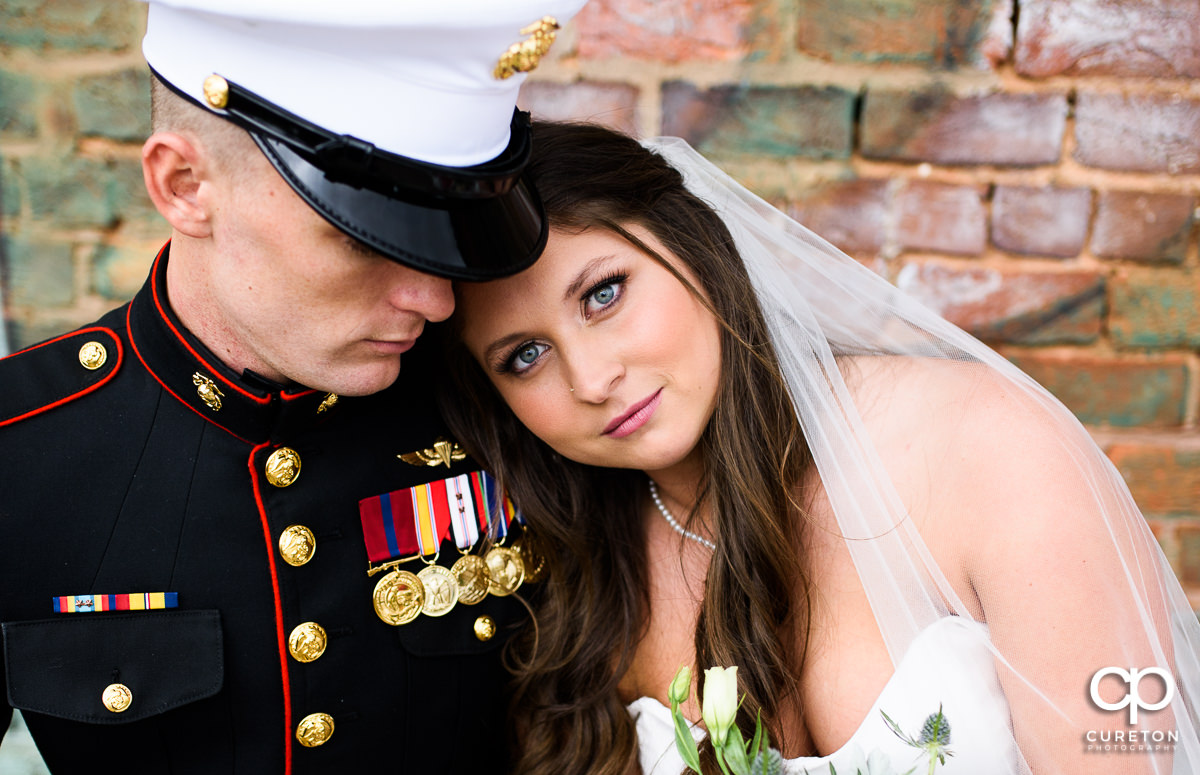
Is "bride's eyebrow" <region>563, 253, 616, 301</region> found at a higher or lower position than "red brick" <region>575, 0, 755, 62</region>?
lower

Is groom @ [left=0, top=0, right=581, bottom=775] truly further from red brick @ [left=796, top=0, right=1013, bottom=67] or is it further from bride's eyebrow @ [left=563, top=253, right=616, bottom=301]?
red brick @ [left=796, top=0, right=1013, bottom=67]

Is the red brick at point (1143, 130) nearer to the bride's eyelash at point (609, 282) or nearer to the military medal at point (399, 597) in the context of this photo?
the bride's eyelash at point (609, 282)

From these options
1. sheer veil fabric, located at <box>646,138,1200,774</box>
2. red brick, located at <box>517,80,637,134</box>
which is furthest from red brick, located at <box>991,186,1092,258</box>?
red brick, located at <box>517,80,637,134</box>

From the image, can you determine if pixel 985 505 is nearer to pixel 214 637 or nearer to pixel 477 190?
pixel 477 190

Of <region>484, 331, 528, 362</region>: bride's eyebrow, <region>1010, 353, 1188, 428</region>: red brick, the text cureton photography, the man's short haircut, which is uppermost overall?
the man's short haircut

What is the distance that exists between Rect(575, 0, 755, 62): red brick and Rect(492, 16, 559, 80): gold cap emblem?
60 centimetres

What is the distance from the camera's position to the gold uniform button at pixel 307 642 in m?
1.12

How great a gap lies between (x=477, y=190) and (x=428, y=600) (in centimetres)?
55

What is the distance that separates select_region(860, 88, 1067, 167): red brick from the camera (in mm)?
1462

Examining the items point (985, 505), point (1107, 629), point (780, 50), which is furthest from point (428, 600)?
point (780, 50)

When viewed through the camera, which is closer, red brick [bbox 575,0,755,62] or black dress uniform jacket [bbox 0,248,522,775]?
black dress uniform jacket [bbox 0,248,522,775]

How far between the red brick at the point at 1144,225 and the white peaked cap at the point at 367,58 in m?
0.97

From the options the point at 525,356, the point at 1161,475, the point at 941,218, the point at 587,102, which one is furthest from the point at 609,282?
the point at 1161,475

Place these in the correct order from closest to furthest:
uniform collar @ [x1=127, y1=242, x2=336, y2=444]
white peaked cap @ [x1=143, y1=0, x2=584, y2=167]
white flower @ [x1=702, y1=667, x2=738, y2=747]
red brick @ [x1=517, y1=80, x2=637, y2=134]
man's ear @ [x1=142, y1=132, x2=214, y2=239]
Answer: white flower @ [x1=702, y1=667, x2=738, y2=747] < white peaked cap @ [x1=143, y1=0, x2=584, y2=167] < man's ear @ [x1=142, y1=132, x2=214, y2=239] < uniform collar @ [x1=127, y1=242, x2=336, y2=444] < red brick @ [x1=517, y1=80, x2=637, y2=134]
